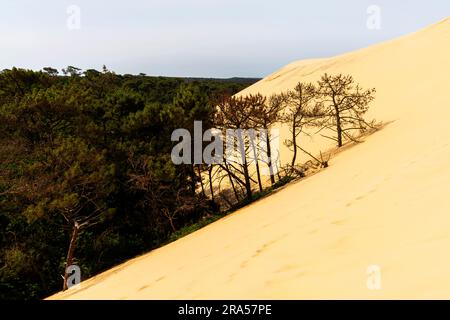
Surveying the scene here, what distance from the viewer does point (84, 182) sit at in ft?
42.3

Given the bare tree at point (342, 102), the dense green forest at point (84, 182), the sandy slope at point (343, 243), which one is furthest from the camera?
the bare tree at point (342, 102)

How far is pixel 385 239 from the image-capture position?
4852 mm

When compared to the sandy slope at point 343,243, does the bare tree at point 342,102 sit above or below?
above

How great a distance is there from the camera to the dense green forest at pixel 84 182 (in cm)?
1288

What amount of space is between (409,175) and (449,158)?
0.90 metres

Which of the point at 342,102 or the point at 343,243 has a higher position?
the point at 342,102

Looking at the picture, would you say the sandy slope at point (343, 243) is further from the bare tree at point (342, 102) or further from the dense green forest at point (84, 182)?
the dense green forest at point (84, 182)

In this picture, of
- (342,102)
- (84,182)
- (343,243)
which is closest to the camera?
(343,243)

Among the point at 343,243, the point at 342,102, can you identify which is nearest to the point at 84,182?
the point at 343,243

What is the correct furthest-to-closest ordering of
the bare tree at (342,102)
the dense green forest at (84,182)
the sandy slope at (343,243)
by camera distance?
the bare tree at (342,102), the dense green forest at (84,182), the sandy slope at (343,243)

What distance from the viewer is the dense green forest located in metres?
12.9

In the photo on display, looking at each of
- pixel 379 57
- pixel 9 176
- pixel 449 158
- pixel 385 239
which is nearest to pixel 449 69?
pixel 379 57

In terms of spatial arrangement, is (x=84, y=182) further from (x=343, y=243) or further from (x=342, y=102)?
(x=342, y=102)

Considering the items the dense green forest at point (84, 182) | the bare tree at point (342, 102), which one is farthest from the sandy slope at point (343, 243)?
the dense green forest at point (84, 182)
